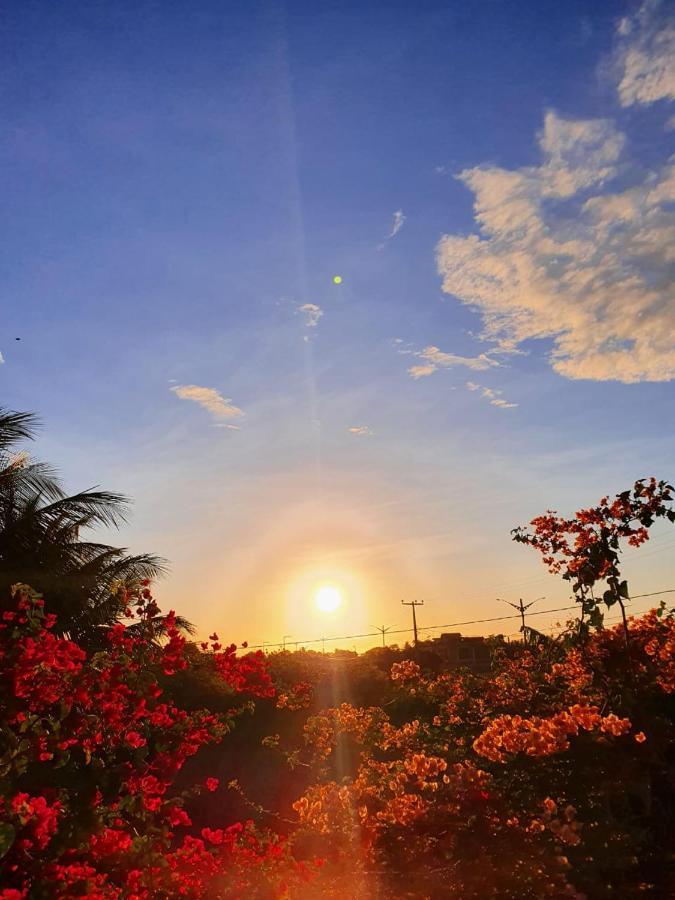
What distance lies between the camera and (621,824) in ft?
21.5

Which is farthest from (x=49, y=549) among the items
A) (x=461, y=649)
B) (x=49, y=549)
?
(x=461, y=649)

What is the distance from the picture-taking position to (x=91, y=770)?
22.0 ft

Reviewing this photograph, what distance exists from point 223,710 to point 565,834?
15447 mm

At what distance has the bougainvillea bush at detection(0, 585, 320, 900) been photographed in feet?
16.8

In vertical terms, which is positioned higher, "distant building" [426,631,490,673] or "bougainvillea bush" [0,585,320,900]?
"distant building" [426,631,490,673]

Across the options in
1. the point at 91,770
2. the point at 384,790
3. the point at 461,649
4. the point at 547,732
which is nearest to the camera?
the point at 91,770

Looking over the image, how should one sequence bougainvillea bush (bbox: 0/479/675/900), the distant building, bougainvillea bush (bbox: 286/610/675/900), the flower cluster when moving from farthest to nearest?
the distant building
the flower cluster
bougainvillea bush (bbox: 286/610/675/900)
bougainvillea bush (bbox: 0/479/675/900)

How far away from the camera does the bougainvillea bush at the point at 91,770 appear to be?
16.8 ft

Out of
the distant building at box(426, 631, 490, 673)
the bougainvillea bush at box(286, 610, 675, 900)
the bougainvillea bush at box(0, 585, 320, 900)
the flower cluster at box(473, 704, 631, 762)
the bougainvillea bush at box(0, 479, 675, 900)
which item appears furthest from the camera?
the distant building at box(426, 631, 490, 673)

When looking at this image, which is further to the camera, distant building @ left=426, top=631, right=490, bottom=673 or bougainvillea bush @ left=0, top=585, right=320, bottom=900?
distant building @ left=426, top=631, right=490, bottom=673

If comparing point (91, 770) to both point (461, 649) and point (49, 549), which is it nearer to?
point (49, 549)

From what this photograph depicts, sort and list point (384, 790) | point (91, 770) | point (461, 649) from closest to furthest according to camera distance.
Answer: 1. point (91, 770)
2. point (384, 790)
3. point (461, 649)

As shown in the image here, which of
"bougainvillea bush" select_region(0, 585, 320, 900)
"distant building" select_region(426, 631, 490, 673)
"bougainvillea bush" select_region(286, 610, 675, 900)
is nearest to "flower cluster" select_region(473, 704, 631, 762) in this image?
"bougainvillea bush" select_region(286, 610, 675, 900)

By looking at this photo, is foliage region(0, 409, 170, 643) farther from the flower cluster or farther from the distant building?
the distant building
